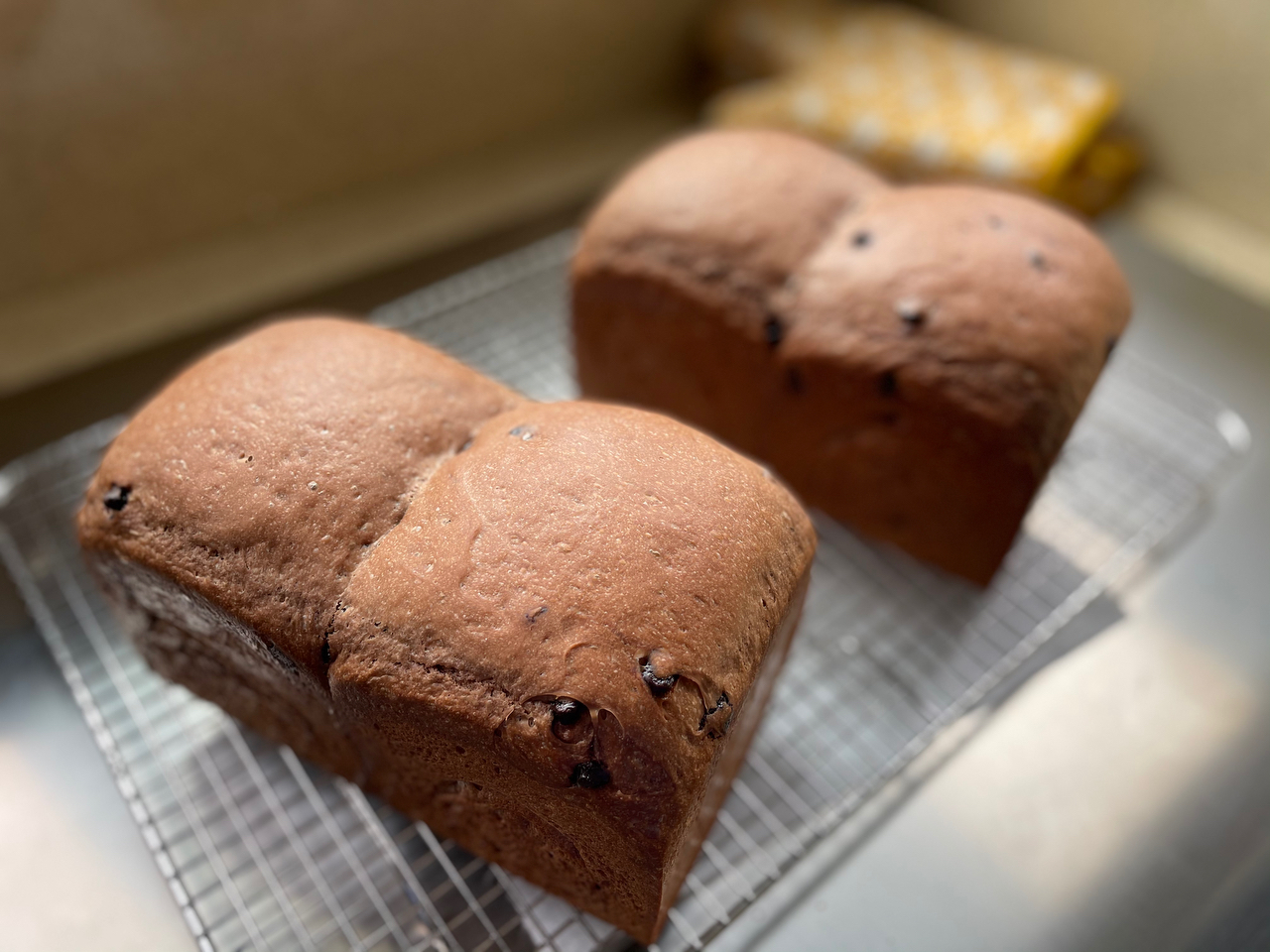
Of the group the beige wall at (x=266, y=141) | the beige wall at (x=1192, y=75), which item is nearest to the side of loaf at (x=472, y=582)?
the beige wall at (x=266, y=141)

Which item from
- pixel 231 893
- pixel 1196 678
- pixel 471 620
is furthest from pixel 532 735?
pixel 1196 678

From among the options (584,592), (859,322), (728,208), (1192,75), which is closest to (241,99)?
(728,208)

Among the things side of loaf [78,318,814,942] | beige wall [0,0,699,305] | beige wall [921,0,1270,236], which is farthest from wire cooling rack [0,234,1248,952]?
beige wall [921,0,1270,236]

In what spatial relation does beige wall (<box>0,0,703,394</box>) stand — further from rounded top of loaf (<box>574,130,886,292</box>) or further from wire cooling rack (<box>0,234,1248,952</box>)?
rounded top of loaf (<box>574,130,886,292</box>)

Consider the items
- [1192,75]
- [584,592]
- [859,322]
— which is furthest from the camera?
[1192,75]

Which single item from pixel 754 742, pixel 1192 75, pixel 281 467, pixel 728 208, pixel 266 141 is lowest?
pixel 754 742

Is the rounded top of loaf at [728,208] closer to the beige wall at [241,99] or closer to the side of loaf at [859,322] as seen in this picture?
the side of loaf at [859,322]

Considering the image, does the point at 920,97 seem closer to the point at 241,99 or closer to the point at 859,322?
the point at 859,322
